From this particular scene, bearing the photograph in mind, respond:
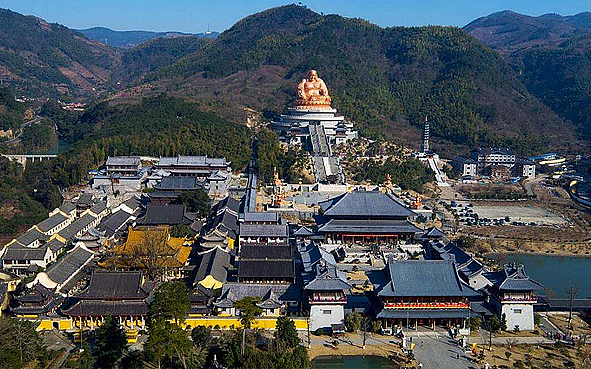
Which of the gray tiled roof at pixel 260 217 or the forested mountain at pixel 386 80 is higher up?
the forested mountain at pixel 386 80

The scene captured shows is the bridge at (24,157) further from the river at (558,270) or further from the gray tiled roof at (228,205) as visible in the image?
the river at (558,270)

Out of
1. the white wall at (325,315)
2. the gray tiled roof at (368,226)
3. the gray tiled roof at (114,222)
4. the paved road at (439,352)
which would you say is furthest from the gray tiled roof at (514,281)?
the gray tiled roof at (114,222)

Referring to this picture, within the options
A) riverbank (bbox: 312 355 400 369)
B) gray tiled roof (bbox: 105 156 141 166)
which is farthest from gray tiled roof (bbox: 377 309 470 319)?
gray tiled roof (bbox: 105 156 141 166)

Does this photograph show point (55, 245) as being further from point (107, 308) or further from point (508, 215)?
point (508, 215)

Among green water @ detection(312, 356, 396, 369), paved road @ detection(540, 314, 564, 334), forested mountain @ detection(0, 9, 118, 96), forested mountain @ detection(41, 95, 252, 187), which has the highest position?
forested mountain @ detection(0, 9, 118, 96)

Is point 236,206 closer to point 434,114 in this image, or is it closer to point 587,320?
point 587,320

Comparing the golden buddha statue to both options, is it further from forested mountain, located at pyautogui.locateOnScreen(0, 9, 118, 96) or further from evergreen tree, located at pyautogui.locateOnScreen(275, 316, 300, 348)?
forested mountain, located at pyautogui.locateOnScreen(0, 9, 118, 96)
